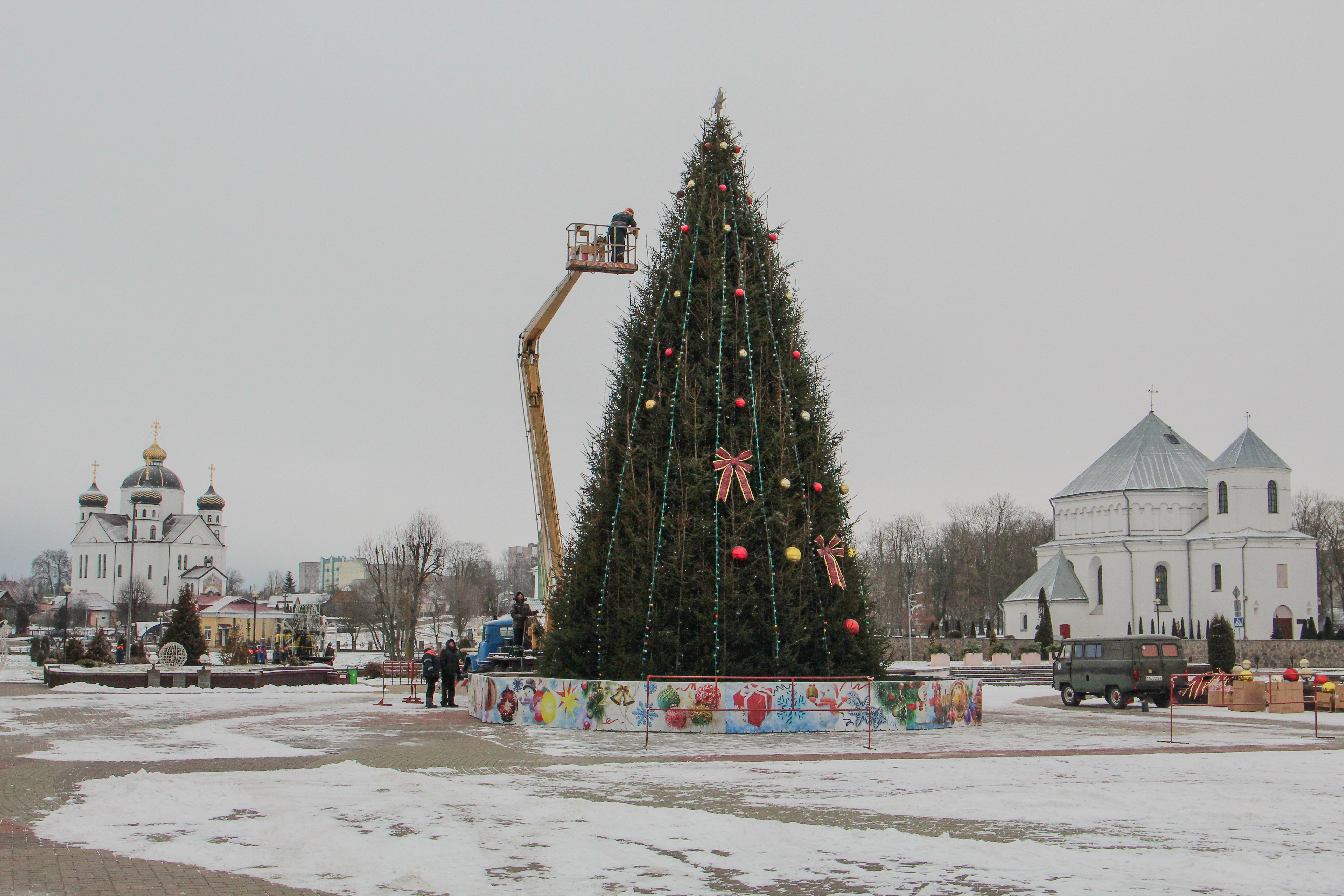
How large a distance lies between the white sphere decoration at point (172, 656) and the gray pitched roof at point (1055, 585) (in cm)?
5015

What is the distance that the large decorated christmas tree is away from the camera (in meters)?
19.3

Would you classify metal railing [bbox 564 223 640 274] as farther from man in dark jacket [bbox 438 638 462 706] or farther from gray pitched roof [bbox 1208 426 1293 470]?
gray pitched roof [bbox 1208 426 1293 470]

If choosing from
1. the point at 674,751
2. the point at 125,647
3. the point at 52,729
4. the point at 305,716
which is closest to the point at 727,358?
the point at 674,751

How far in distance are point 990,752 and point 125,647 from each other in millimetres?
48310

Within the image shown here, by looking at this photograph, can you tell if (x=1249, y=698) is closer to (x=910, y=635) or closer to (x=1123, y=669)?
(x=1123, y=669)

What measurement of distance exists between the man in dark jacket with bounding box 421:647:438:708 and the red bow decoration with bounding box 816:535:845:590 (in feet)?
31.4

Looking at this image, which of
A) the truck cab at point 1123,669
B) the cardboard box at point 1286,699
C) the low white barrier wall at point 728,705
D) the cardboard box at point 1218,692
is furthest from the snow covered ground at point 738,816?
the cardboard box at point 1218,692

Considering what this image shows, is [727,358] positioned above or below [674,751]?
above

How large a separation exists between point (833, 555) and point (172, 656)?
92.6 feet

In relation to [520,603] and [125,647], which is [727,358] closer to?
[520,603]

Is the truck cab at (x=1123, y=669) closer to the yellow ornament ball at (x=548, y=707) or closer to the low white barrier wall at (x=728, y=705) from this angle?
the low white barrier wall at (x=728, y=705)

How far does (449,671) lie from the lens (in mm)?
25125

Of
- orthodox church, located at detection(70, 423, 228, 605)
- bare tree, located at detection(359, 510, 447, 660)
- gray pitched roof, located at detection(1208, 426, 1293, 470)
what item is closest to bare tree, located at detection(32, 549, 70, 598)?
orthodox church, located at detection(70, 423, 228, 605)

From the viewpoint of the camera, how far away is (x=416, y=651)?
64062 mm
